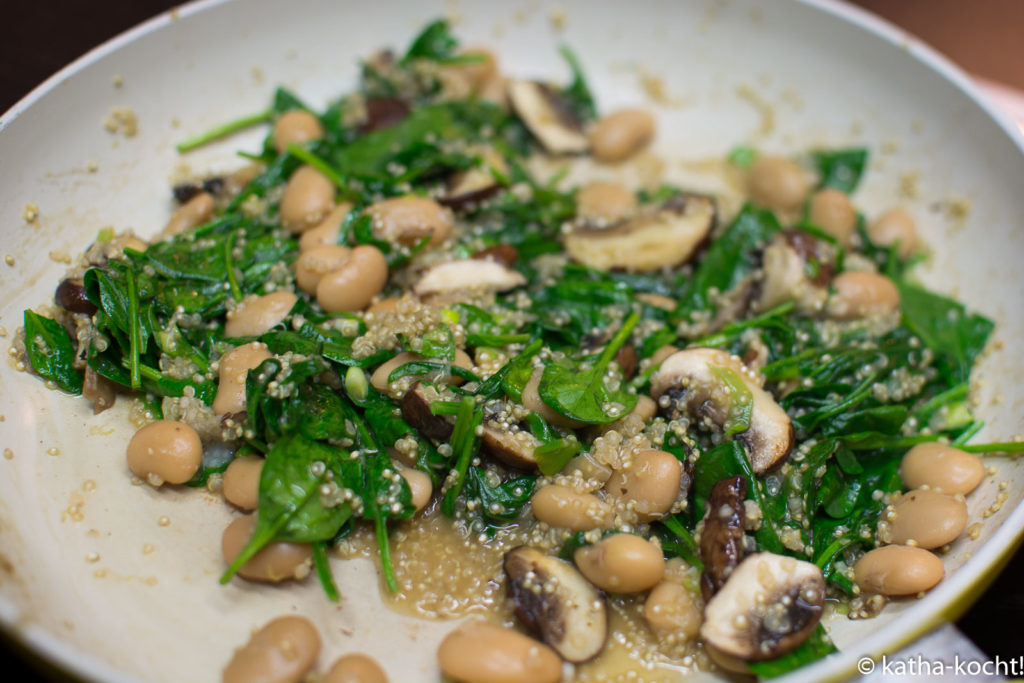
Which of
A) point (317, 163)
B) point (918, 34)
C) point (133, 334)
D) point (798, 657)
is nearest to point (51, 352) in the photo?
point (133, 334)

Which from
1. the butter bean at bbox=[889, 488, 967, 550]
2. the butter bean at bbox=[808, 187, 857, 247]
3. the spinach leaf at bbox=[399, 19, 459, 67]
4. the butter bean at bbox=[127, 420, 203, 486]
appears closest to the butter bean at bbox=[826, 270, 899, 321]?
the butter bean at bbox=[808, 187, 857, 247]

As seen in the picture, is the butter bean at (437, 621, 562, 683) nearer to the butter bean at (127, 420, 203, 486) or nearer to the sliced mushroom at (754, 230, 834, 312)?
the butter bean at (127, 420, 203, 486)

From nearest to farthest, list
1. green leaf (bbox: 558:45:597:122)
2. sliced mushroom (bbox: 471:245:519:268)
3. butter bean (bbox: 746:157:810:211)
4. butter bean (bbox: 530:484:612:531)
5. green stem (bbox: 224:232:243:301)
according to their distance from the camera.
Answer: butter bean (bbox: 530:484:612:531), green stem (bbox: 224:232:243:301), sliced mushroom (bbox: 471:245:519:268), butter bean (bbox: 746:157:810:211), green leaf (bbox: 558:45:597:122)

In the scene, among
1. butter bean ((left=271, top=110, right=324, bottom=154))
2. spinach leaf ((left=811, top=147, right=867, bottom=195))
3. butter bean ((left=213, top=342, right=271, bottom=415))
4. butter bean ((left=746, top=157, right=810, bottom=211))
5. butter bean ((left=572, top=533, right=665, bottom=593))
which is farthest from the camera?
spinach leaf ((left=811, top=147, right=867, bottom=195))

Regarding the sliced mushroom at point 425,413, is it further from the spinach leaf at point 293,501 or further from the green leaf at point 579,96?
the green leaf at point 579,96

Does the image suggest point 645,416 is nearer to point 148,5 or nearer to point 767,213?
point 767,213

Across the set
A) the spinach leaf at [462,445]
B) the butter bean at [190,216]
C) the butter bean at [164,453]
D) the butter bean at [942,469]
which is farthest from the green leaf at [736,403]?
the butter bean at [190,216]

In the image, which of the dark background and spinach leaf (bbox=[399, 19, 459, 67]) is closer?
the dark background
